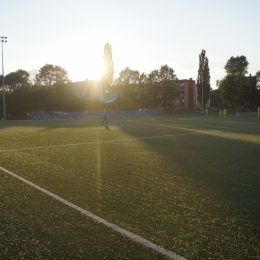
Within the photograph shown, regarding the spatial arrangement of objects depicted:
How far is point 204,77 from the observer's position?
8325 centimetres

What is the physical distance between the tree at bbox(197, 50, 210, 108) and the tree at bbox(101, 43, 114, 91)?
25.2 metres

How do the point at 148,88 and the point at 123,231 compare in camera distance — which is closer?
the point at 123,231

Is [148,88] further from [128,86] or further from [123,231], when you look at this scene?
[123,231]

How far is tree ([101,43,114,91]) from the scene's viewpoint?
69.1m

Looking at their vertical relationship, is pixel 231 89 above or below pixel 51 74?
below

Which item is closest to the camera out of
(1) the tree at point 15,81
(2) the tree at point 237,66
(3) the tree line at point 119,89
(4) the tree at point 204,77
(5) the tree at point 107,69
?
(5) the tree at point 107,69

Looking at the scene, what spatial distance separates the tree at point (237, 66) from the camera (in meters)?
99.2

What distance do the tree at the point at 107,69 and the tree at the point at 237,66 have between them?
44542 mm

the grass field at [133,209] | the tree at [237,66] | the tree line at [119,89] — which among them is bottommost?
the grass field at [133,209]

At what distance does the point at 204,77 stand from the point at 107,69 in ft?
89.5

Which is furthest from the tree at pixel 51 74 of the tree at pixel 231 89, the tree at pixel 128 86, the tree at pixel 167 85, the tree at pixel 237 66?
the tree at pixel 237 66

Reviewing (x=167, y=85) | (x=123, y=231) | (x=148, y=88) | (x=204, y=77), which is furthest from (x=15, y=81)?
(x=123, y=231)

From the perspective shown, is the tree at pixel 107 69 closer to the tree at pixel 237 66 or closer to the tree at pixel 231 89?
the tree at pixel 231 89

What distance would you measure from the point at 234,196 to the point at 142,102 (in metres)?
84.8
